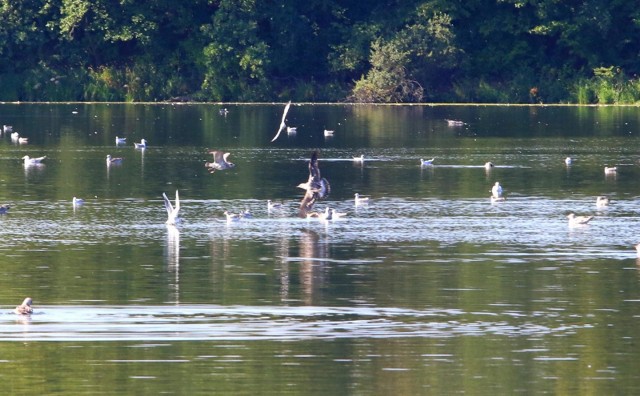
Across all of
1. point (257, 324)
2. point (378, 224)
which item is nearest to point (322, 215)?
point (378, 224)

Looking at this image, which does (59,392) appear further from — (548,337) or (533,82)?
(533,82)

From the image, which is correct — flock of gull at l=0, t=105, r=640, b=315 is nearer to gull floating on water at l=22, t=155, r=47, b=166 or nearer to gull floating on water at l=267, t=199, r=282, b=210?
gull floating on water at l=267, t=199, r=282, b=210

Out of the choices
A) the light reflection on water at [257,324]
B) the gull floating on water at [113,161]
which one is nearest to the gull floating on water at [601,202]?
the light reflection on water at [257,324]

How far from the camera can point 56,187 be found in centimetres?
3722

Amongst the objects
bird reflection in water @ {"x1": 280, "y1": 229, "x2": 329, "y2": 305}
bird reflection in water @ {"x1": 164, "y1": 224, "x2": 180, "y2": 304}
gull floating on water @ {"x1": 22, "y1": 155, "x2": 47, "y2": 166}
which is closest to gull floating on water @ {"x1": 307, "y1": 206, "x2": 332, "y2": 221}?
bird reflection in water @ {"x1": 280, "y1": 229, "x2": 329, "y2": 305}

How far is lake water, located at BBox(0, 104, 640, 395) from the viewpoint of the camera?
17.3 meters

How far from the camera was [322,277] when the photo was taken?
23.5m

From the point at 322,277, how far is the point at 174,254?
3.34 m

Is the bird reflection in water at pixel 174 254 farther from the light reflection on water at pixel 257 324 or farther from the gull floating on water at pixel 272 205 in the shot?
the gull floating on water at pixel 272 205

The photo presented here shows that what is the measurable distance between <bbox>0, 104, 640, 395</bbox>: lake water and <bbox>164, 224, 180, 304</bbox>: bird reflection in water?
0.08 m

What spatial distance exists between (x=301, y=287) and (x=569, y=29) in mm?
55016

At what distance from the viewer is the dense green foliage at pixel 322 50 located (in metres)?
75.2

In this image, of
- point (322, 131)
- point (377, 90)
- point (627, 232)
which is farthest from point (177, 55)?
point (627, 232)

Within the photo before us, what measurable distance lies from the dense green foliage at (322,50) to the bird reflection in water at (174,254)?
4583 cm
